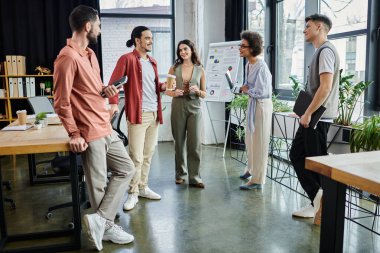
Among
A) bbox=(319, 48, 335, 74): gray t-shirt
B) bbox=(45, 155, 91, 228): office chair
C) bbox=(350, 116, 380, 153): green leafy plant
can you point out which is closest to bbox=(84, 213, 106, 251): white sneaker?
bbox=(45, 155, 91, 228): office chair

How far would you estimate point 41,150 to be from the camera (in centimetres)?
225

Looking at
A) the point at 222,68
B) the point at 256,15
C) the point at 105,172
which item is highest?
the point at 256,15

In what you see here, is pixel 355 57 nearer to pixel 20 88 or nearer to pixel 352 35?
pixel 352 35

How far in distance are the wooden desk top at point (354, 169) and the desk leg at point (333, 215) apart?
6 centimetres

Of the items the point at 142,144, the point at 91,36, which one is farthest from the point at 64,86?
the point at 142,144

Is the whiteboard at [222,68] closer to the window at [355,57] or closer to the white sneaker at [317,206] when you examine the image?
the window at [355,57]

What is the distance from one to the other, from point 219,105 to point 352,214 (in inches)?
125

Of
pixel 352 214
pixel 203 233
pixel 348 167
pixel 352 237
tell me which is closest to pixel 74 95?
pixel 203 233

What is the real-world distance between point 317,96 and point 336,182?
4.16ft

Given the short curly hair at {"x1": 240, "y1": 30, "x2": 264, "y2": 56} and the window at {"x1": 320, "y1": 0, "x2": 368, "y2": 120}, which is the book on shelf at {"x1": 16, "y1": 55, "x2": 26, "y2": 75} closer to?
the short curly hair at {"x1": 240, "y1": 30, "x2": 264, "y2": 56}

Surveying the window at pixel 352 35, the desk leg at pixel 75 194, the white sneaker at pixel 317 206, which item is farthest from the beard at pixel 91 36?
the window at pixel 352 35

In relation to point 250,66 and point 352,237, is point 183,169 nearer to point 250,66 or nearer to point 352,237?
point 250,66

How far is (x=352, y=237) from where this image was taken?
2.53 metres

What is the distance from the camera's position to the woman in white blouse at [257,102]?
11.3 feet
